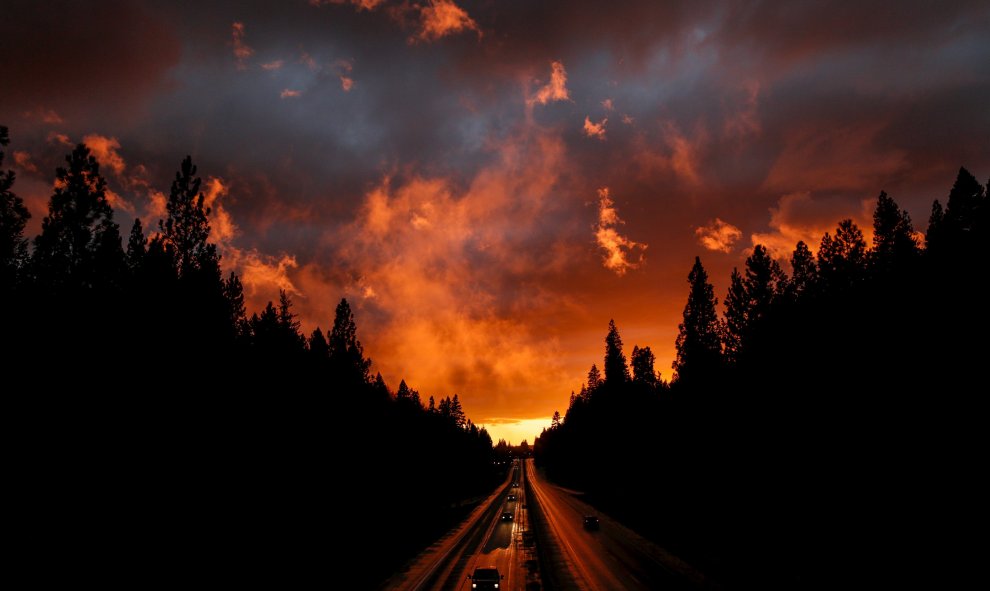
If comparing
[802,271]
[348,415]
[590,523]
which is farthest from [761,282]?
[348,415]

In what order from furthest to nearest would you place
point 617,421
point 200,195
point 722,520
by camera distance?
point 617,421 → point 722,520 → point 200,195

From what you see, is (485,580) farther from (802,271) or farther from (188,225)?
(802,271)

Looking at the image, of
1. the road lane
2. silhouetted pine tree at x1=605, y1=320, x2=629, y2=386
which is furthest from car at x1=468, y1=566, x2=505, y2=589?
silhouetted pine tree at x1=605, y1=320, x2=629, y2=386

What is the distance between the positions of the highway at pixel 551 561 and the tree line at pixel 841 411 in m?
2.53

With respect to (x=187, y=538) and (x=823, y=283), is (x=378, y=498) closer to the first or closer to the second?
(x=187, y=538)

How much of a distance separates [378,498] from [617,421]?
1915 inches

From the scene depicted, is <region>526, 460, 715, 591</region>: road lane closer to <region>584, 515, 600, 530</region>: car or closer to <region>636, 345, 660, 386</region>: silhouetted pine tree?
<region>584, 515, 600, 530</region>: car

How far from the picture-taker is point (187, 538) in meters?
20.8

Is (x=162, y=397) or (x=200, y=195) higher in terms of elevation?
(x=200, y=195)

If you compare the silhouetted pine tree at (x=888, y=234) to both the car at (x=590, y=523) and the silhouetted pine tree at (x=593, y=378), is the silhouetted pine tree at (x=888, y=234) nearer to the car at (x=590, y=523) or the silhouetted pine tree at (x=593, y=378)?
the car at (x=590, y=523)

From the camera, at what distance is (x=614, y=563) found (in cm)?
2947

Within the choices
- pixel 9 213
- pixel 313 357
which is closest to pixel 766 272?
pixel 313 357

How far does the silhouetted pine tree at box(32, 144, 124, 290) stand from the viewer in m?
22.4

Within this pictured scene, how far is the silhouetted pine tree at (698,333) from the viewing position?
54094mm
